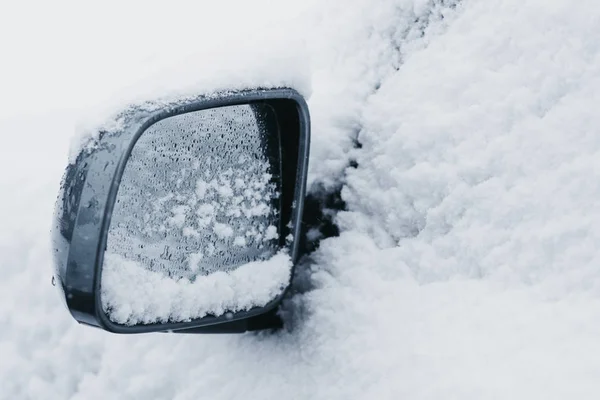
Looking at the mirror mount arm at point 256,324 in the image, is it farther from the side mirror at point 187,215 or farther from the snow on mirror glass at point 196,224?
the snow on mirror glass at point 196,224

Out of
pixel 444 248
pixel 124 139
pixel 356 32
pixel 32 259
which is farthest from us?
pixel 32 259

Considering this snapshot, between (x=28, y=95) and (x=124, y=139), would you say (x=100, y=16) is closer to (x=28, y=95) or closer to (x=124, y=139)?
(x=28, y=95)

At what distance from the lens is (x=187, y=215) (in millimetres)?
1522

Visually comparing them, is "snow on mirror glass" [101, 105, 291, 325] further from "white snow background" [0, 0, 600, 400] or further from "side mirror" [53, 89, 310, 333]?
"white snow background" [0, 0, 600, 400]

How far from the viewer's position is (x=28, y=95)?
404 centimetres

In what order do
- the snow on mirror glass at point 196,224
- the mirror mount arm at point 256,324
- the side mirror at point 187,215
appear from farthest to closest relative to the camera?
the mirror mount arm at point 256,324 < the snow on mirror glass at point 196,224 < the side mirror at point 187,215

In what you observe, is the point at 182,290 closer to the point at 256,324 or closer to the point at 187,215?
the point at 187,215

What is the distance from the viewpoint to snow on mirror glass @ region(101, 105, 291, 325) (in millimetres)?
1350

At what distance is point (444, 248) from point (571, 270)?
0.32 m

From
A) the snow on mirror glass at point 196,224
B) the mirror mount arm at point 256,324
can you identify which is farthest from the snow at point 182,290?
the mirror mount arm at point 256,324

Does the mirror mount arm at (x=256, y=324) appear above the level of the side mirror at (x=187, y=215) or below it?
below

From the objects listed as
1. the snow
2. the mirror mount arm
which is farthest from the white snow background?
the snow

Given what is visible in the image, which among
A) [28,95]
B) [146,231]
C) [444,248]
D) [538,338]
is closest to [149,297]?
[146,231]

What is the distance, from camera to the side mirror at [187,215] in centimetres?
120
